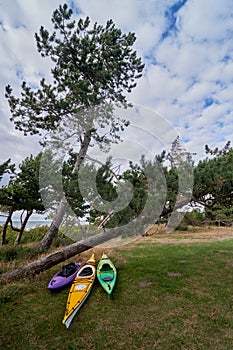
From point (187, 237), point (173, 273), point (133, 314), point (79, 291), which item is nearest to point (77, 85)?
point (79, 291)

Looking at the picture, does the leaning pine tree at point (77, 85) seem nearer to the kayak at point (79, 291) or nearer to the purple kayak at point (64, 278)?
the purple kayak at point (64, 278)

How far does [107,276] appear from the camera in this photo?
14.6 ft

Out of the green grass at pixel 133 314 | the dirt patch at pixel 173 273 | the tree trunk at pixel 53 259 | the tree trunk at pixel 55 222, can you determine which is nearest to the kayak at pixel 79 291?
the green grass at pixel 133 314

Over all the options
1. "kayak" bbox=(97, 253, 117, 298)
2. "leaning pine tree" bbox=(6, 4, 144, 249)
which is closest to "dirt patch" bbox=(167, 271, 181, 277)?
"kayak" bbox=(97, 253, 117, 298)

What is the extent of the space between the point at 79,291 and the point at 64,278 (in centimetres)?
65

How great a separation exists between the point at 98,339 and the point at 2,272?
329 centimetres

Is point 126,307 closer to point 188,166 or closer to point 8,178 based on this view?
point 188,166

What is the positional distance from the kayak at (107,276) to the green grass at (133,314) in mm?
133

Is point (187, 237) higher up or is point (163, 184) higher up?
point (163, 184)

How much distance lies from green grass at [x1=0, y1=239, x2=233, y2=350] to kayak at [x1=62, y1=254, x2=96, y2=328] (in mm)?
102

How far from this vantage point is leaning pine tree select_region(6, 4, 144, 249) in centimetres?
724

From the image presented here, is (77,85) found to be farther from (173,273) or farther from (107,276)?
(173,273)

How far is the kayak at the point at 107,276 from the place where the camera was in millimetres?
3998

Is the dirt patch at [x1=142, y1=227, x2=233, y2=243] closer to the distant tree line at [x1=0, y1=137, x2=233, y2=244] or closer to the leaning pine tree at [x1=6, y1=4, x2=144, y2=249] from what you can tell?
the distant tree line at [x1=0, y1=137, x2=233, y2=244]
